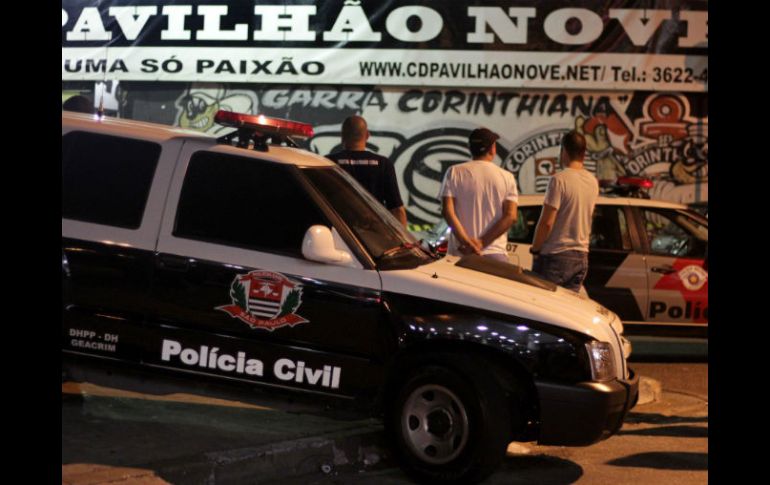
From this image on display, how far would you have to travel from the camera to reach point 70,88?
14.0 m

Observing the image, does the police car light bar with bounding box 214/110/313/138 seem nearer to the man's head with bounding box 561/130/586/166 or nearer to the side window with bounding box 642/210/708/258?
the man's head with bounding box 561/130/586/166

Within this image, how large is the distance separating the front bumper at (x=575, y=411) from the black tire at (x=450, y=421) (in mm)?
207

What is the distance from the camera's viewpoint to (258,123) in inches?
241

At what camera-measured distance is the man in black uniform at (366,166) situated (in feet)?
25.3

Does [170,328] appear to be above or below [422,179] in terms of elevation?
below

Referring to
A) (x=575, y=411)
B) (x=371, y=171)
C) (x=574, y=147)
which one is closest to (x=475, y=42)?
(x=574, y=147)

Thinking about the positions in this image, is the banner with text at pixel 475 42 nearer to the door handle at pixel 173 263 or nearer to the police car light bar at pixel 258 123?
the police car light bar at pixel 258 123

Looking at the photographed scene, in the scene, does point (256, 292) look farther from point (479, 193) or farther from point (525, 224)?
point (525, 224)

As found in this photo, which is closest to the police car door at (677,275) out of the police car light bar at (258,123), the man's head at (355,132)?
the man's head at (355,132)

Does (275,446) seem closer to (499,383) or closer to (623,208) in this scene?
(499,383)
